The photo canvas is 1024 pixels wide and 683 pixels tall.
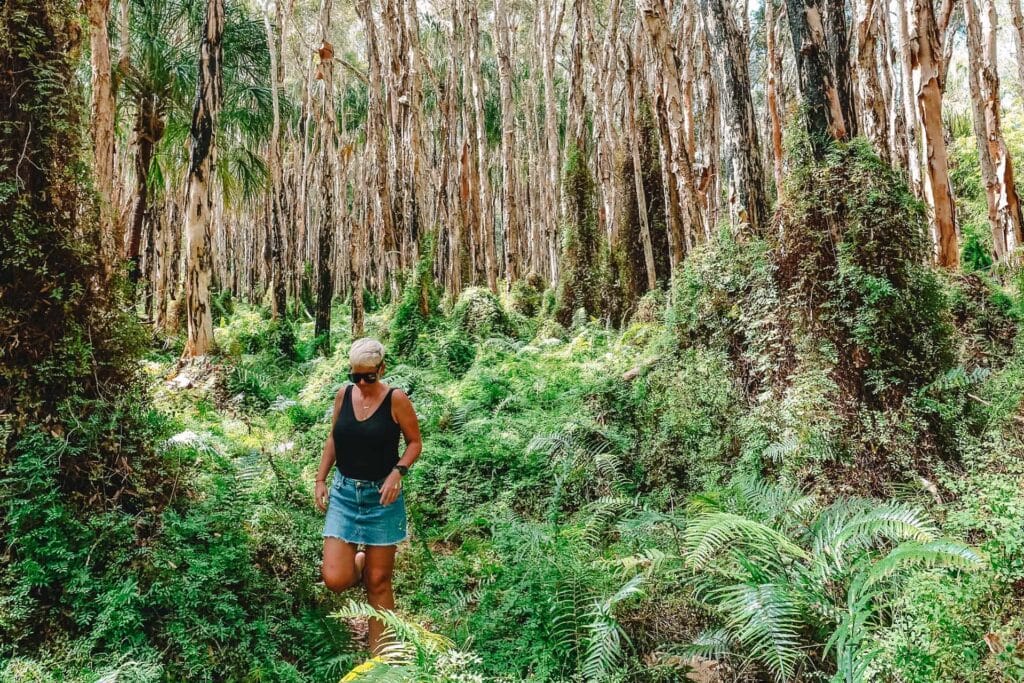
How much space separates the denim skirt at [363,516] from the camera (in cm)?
345

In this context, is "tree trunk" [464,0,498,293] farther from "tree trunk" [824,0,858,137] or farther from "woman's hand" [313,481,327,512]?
"woman's hand" [313,481,327,512]

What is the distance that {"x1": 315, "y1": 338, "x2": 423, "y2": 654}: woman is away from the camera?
3439 mm

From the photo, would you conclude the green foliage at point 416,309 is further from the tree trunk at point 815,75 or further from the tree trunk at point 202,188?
the tree trunk at point 815,75

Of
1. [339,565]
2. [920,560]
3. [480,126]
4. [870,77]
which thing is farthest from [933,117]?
[480,126]

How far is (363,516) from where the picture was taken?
11.3 ft

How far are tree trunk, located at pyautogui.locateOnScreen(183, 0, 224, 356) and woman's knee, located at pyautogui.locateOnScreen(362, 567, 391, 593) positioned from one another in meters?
6.49

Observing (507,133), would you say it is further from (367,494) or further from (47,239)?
(367,494)

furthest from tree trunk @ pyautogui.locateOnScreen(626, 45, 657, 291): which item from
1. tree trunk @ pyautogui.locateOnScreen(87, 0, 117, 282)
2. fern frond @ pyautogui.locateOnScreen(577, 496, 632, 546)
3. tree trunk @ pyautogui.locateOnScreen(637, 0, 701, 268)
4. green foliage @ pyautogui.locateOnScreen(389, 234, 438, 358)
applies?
tree trunk @ pyautogui.locateOnScreen(87, 0, 117, 282)

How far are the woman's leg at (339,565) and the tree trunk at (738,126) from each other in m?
5.24

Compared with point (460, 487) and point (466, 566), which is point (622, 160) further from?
point (466, 566)

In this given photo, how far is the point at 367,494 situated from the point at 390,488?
0.16 meters

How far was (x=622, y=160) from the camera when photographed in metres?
11.8

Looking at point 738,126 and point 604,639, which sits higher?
point 738,126

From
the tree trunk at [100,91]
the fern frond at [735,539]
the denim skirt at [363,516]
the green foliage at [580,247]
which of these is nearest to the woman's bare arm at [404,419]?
the denim skirt at [363,516]
